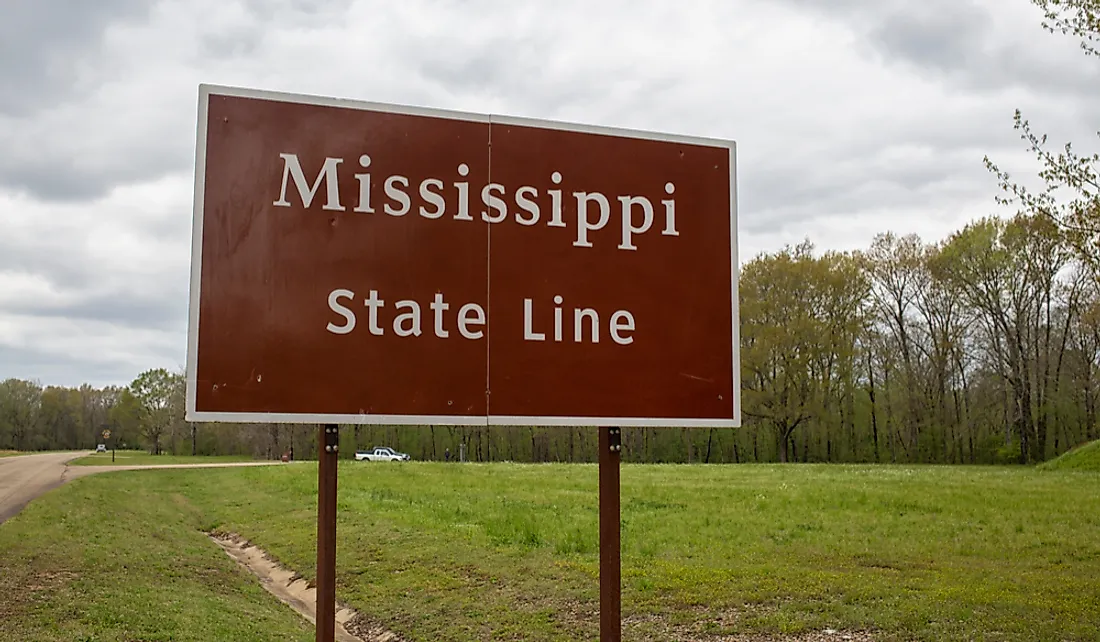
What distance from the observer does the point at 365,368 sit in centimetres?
458

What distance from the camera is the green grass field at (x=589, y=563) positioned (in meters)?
10.4

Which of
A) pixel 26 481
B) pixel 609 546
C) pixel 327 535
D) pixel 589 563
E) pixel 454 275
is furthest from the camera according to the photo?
pixel 26 481

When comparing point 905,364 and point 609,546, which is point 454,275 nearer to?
point 609,546

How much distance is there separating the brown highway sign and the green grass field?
5841mm

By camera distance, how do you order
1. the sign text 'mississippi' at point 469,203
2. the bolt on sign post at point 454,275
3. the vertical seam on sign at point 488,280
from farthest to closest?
the vertical seam on sign at point 488,280
the sign text 'mississippi' at point 469,203
the bolt on sign post at point 454,275

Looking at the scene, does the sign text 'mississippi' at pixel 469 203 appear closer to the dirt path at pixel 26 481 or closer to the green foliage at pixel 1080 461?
the dirt path at pixel 26 481

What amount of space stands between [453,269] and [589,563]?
9825mm

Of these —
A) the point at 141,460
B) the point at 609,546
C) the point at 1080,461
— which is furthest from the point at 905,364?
the point at 609,546

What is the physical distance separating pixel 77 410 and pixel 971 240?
81.4 metres

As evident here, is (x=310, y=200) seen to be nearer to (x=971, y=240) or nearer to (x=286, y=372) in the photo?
(x=286, y=372)

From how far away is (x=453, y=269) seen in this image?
4746 mm

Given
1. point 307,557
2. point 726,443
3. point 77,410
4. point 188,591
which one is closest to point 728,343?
point 188,591

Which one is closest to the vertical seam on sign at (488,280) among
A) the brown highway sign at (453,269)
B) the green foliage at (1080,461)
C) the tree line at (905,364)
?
the brown highway sign at (453,269)

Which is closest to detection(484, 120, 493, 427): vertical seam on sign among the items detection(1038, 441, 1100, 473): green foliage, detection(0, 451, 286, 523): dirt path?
detection(0, 451, 286, 523): dirt path
